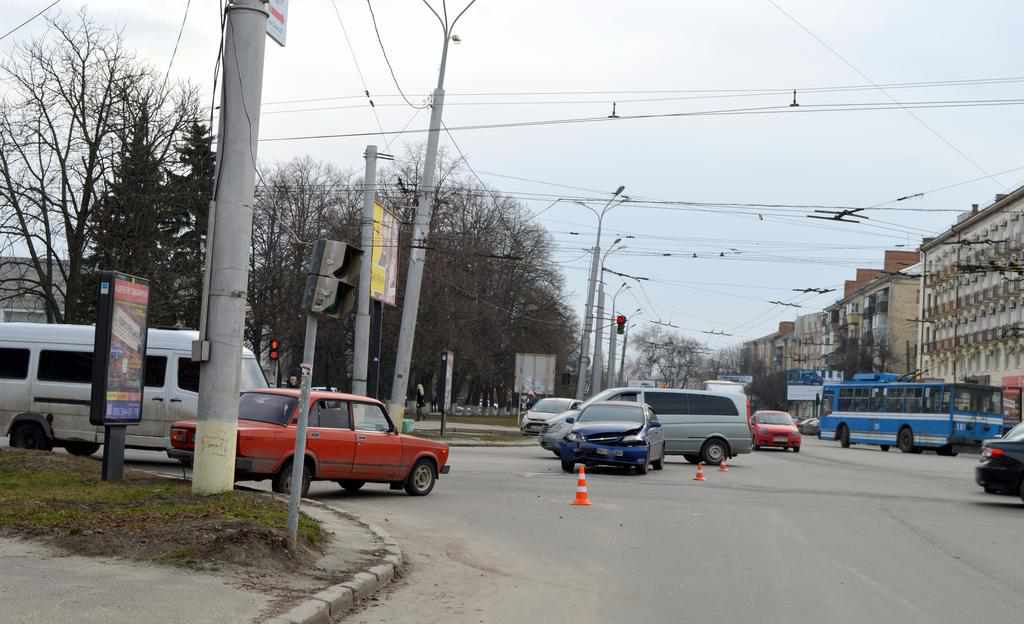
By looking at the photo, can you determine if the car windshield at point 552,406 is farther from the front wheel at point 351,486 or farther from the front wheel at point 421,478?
the front wheel at point 351,486

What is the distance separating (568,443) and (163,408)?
27.6ft

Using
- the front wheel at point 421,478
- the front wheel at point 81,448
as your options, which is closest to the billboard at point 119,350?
the front wheel at point 421,478

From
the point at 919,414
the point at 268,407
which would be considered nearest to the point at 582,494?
the point at 268,407

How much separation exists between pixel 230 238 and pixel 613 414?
508 inches

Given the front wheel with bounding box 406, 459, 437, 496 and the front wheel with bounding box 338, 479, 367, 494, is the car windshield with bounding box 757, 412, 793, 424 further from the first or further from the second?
the front wheel with bounding box 338, 479, 367, 494

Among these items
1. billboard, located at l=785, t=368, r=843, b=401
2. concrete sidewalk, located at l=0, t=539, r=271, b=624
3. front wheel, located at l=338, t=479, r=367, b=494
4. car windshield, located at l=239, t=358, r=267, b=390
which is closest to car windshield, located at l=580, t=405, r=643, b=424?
car windshield, located at l=239, t=358, r=267, b=390

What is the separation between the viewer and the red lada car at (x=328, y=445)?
50.5 feet

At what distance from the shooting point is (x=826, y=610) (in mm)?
8844

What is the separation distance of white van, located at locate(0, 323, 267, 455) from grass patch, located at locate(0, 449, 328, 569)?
6.04 m

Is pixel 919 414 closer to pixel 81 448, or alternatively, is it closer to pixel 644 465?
pixel 644 465

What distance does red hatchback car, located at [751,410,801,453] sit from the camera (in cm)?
4509

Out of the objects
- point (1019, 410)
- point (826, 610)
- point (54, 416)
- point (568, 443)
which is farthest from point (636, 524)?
point (1019, 410)

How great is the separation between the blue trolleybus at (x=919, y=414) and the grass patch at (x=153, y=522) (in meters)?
39.1

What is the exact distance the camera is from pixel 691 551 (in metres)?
12.3
